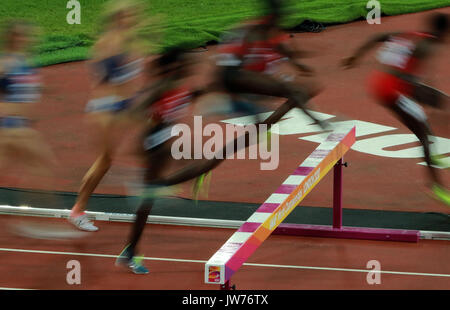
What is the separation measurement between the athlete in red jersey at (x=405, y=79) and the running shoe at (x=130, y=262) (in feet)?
8.98

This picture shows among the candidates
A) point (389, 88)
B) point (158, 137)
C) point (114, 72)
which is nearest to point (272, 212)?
point (158, 137)

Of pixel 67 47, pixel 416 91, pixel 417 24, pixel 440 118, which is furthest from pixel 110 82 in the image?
pixel 417 24

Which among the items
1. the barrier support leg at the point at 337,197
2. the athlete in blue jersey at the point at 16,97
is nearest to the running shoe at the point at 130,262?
the athlete in blue jersey at the point at 16,97

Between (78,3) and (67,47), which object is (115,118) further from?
(78,3)

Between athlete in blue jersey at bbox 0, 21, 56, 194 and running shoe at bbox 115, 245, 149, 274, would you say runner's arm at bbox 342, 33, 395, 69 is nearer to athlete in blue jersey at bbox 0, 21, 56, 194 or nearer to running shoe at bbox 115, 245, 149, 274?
running shoe at bbox 115, 245, 149, 274

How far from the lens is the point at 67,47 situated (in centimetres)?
1689

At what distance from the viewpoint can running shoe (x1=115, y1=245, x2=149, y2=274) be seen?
844 cm

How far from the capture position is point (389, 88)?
8.93 meters

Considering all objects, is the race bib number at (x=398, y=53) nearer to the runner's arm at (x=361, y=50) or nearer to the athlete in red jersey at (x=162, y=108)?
the runner's arm at (x=361, y=50)

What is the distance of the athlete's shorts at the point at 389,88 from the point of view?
8.92 meters

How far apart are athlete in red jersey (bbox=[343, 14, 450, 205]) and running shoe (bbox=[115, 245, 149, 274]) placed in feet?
8.98

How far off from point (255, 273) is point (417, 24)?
35.7 ft

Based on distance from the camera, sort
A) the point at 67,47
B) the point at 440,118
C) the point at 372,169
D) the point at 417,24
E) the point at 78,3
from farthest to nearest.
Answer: the point at 78,3 → the point at 417,24 → the point at 67,47 → the point at 440,118 → the point at 372,169

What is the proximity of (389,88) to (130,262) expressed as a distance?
9.65ft
